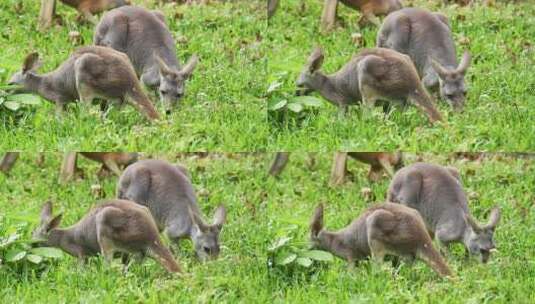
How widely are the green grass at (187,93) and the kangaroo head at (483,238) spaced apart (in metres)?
1.67

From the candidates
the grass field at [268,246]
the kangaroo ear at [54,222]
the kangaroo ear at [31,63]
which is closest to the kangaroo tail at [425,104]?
the grass field at [268,246]

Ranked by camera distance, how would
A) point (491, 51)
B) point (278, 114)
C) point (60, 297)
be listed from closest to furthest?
1. point (60, 297)
2. point (278, 114)
3. point (491, 51)

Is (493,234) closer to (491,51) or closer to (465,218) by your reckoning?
(465,218)

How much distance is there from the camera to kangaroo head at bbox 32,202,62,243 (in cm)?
1087

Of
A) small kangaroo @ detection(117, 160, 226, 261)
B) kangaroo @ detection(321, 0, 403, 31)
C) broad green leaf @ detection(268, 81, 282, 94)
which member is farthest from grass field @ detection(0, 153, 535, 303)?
kangaroo @ detection(321, 0, 403, 31)

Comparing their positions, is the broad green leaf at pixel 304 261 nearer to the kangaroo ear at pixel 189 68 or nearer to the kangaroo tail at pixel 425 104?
the kangaroo tail at pixel 425 104

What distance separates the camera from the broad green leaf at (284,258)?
34.8 feet

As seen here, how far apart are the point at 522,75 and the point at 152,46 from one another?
2.95 metres

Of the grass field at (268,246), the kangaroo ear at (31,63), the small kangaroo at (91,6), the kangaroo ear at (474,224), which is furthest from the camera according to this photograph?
the small kangaroo at (91,6)

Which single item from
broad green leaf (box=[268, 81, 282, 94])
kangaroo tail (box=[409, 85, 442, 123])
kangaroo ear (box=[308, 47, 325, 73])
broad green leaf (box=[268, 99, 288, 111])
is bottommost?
broad green leaf (box=[268, 99, 288, 111])

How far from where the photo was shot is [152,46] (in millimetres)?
11398

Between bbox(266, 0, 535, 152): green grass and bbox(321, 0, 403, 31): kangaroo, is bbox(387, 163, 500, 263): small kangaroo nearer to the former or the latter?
bbox(266, 0, 535, 152): green grass

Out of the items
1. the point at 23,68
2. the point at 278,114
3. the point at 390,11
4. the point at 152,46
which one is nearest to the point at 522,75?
the point at 390,11

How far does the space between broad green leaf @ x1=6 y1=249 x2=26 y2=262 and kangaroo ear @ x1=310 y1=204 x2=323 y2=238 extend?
2.08m
